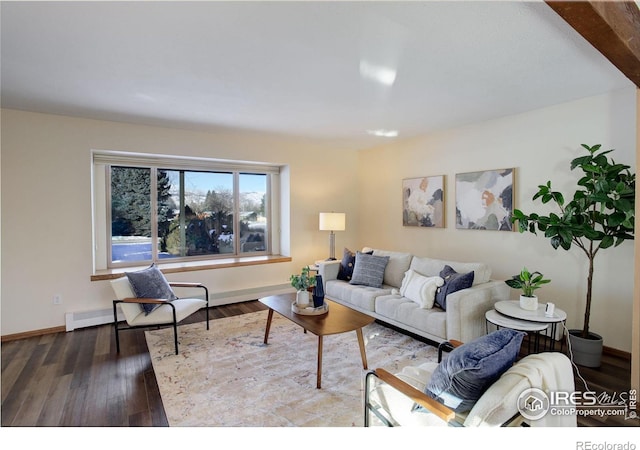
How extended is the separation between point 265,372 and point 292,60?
2.51 meters

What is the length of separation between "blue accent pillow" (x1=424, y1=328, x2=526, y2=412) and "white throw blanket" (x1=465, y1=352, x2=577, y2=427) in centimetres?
5

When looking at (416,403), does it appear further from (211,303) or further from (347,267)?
(211,303)

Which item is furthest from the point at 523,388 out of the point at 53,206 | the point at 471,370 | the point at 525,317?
the point at 53,206

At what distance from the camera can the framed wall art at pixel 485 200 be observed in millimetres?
3738

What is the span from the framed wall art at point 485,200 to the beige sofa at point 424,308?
0.80 m

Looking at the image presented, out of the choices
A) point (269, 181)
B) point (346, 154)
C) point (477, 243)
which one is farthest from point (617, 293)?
point (269, 181)

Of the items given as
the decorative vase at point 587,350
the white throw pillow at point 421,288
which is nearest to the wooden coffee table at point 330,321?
the white throw pillow at point 421,288

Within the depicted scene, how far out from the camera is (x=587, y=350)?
2.78m

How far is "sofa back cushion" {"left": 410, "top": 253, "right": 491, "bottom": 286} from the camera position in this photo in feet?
10.7

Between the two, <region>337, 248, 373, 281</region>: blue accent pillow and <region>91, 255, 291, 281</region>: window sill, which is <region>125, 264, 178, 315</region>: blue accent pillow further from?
<region>337, 248, 373, 281</region>: blue accent pillow

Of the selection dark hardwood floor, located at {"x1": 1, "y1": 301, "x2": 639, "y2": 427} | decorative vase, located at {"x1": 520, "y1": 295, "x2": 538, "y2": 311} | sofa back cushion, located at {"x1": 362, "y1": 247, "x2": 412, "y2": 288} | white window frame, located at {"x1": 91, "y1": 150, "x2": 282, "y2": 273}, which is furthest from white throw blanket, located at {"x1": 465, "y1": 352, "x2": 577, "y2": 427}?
white window frame, located at {"x1": 91, "y1": 150, "x2": 282, "y2": 273}

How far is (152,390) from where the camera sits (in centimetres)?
248

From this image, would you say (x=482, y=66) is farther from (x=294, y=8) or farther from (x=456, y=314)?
(x=456, y=314)

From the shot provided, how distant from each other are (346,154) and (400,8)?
13.4 feet
